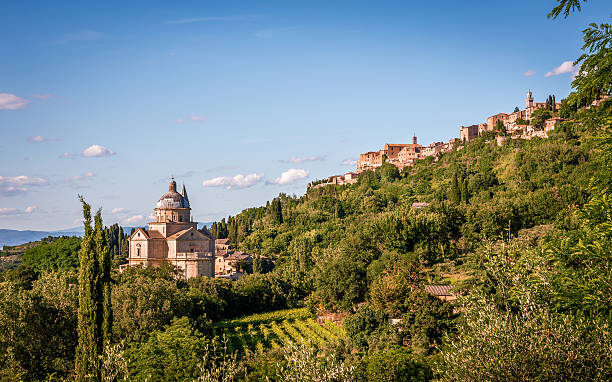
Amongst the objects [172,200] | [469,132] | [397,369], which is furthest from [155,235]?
[469,132]

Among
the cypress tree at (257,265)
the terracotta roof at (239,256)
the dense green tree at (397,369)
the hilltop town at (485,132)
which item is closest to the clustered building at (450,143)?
the hilltop town at (485,132)

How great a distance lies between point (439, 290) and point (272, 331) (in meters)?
13.0

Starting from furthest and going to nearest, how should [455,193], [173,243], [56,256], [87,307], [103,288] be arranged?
[56,256] < [455,193] < [173,243] < [103,288] < [87,307]

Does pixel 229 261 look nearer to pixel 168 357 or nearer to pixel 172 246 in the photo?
pixel 172 246

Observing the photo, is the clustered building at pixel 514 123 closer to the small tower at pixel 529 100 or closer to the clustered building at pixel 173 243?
the small tower at pixel 529 100

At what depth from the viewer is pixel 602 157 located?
11781mm

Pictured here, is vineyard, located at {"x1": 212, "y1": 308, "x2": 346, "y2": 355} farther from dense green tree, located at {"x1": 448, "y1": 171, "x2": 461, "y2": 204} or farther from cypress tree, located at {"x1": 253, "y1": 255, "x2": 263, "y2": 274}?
dense green tree, located at {"x1": 448, "y1": 171, "x2": 461, "y2": 204}

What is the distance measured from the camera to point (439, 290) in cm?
3253

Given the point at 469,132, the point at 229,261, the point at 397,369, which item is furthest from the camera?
the point at 469,132

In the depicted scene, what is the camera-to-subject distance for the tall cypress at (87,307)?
64.8 feet

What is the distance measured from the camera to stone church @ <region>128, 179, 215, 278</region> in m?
54.3

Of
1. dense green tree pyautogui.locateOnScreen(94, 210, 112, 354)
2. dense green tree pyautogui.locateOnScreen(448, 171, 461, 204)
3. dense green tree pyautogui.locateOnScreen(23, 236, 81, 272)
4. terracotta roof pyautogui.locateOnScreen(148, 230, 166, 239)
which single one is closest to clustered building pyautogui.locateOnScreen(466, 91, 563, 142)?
dense green tree pyautogui.locateOnScreen(448, 171, 461, 204)

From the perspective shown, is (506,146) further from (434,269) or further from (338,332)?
(338,332)

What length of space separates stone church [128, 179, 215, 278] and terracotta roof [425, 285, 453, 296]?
28.0 m
